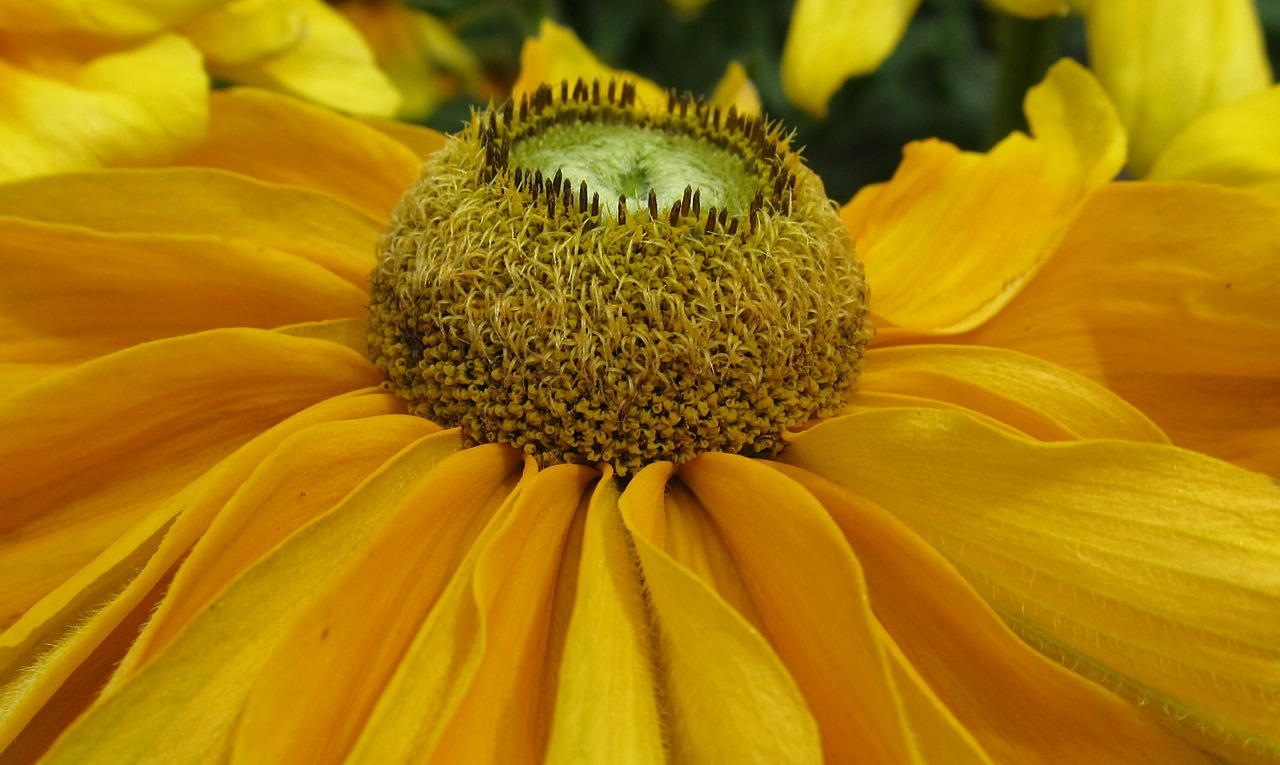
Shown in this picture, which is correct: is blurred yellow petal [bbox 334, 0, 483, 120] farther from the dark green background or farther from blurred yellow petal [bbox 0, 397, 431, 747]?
blurred yellow petal [bbox 0, 397, 431, 747]

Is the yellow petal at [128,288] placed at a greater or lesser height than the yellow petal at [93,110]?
lesser

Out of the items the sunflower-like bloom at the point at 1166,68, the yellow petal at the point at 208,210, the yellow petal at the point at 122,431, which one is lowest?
the yellow petal at the point at 122,431

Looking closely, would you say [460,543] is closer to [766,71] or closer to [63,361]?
[63,361]

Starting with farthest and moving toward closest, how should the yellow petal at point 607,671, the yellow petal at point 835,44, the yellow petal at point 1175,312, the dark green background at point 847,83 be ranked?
the dark green background at point 847,83 → the yellow petal at point 835,44 → the yellow petal at point 1175,312 → the yellow petal at point 607,671

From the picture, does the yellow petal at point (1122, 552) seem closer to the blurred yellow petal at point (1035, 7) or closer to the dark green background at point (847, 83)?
the blurred yellow petal at point (1035, 7)

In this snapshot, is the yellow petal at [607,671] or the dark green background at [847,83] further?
the dark green background at [847,83]

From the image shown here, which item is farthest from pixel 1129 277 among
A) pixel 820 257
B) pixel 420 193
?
pixel 420 193

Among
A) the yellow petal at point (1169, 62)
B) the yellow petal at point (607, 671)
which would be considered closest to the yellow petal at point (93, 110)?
the yellow petal at point (607, 671)
